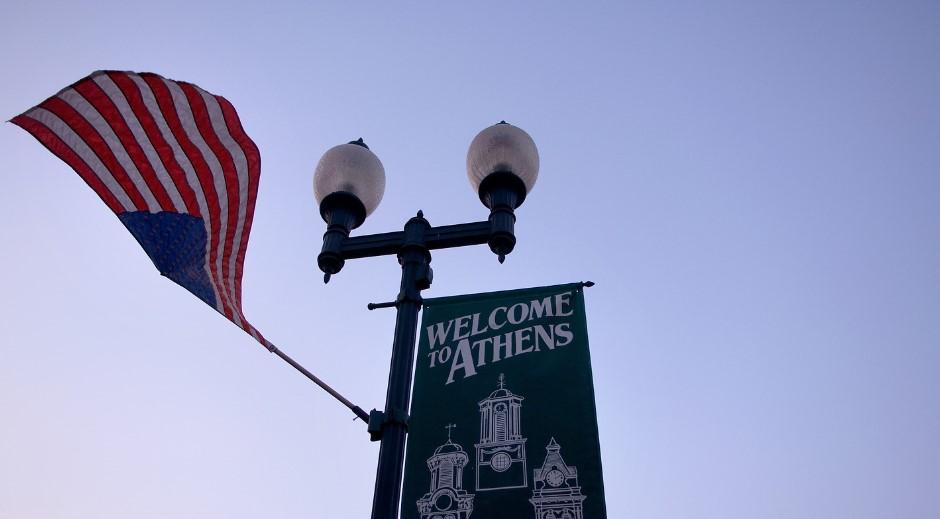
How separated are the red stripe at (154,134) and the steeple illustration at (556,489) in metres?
3.00

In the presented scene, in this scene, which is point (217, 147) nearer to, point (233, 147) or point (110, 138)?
point (233, 147)

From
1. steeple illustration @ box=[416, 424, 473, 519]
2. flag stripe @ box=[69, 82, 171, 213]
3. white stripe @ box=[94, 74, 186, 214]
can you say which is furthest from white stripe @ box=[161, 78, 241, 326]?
steeple illustration @ box=[416, 424, 473, 519]

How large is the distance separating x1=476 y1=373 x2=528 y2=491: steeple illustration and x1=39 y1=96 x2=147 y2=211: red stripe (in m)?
2.74

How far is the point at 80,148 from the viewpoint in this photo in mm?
5270

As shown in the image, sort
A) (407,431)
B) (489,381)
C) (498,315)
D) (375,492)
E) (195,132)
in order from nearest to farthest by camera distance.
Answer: (375,492) → (407,431) → (489,381) → (498,315) → (195,132)

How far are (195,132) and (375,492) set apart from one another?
3089mm

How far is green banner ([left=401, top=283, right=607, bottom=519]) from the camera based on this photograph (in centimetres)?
437

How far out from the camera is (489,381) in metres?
4.86

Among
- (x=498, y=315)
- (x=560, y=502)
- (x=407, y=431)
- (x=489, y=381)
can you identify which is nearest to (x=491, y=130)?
(x=498, y=315)

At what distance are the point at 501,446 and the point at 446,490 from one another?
1.37 ft

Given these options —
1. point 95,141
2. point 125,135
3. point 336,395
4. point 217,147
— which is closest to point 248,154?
point 217,147

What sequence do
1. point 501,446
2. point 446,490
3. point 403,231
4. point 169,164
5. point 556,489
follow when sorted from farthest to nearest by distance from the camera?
point 169,164 < point 403,231 < point 501,446 < point 446,490 < point 556,489

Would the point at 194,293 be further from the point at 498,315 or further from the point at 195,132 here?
the point at 498,315

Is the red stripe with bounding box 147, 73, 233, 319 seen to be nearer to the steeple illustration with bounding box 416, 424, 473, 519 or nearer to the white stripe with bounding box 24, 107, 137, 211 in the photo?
the white stripe with bounding box 24, 107, 137, 211
